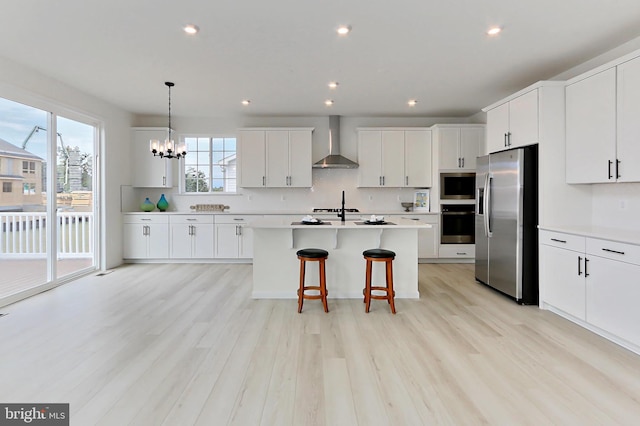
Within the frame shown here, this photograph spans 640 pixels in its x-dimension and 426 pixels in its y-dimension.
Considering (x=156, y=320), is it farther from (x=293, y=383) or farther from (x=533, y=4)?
(x=533, y=4)

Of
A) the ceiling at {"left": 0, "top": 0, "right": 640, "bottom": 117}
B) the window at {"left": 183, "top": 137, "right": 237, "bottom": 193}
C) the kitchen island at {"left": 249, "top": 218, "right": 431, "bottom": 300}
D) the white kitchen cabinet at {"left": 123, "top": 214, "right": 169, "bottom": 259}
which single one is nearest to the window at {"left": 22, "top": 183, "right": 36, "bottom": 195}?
the ceiling at {"left": 0, "top": 0, "right": 640, "bottom": 117}

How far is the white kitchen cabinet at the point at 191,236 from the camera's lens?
5926 millimetres

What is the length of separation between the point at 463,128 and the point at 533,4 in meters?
3.49

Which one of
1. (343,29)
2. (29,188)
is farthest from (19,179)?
(343,29)

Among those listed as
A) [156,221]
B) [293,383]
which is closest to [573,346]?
[293,383]

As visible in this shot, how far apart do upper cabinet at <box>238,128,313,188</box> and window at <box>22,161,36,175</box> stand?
9.68ft

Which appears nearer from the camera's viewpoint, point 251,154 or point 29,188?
point 29,188

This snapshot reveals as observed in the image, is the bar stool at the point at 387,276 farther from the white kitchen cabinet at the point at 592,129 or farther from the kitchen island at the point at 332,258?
the white kitchen cabinet at the point at 592,129

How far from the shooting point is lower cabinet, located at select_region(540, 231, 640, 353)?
257 cm

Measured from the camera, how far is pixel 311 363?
2.40 metres

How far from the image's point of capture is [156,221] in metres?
5.93

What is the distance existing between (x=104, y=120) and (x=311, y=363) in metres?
5.28

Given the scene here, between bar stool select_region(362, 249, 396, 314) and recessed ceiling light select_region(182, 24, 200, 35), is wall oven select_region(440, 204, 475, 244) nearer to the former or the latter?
bar stool select_region(362, 249, 396, 314)

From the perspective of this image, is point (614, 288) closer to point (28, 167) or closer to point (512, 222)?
point (512, 222)
